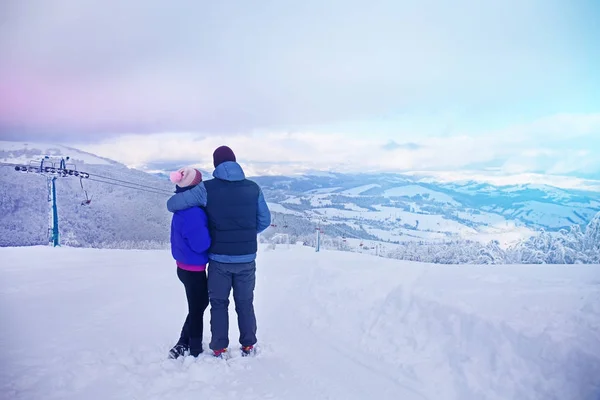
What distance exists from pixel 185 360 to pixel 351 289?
3259 millimetres

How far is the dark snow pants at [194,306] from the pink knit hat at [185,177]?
1.03m

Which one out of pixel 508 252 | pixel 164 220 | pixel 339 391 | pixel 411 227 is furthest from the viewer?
pixel 411 227

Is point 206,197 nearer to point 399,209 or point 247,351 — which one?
point 247,351

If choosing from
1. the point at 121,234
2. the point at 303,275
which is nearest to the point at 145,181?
the point at 121,234

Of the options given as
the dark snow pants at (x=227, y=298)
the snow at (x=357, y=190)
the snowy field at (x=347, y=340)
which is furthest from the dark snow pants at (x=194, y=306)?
the snow at (x=357, y=190)

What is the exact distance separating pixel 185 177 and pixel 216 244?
85 cm

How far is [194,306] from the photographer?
402 cm

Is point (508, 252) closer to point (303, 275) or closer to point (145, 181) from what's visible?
point (303, 275)

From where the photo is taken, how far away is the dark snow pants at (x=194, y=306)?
3.98 meters

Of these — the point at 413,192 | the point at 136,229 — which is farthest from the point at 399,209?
the point at 136,229

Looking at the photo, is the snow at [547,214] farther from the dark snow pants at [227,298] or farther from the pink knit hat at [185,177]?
the pink knit hat at [185,177]

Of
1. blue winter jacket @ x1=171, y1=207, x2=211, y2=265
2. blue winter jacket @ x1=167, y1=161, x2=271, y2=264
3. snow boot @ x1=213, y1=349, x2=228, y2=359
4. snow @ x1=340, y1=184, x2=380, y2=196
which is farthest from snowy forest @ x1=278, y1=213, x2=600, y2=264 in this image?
snow @ x1=340, y1=184, x2=380, y2=196

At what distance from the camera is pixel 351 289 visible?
616cm

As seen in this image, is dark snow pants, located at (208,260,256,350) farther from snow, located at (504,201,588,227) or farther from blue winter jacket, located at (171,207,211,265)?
snow, located at (504,201,588,227)
